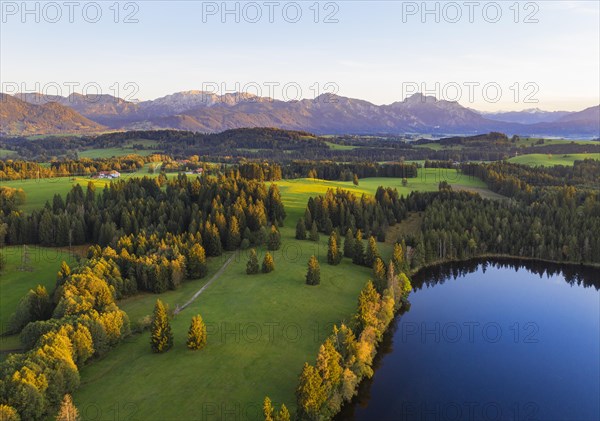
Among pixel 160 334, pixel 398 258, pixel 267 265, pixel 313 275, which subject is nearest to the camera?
pixel 160 334

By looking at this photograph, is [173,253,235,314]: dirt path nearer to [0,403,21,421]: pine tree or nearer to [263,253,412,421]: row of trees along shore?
[263,253,412,421]: row of trees along shore

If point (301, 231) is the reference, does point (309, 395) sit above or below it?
below

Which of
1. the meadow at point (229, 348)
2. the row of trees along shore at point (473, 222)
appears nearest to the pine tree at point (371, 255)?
the row of trees along shore at point (473, 222)

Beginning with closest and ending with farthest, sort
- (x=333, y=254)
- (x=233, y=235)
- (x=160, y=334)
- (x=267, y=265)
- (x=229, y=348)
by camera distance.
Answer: (x=160, y=334) < (x=229, y=348) < (x=267, y=265) < (x=333, y=254) < (x=233, y=235)

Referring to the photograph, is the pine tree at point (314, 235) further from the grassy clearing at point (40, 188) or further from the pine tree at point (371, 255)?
the grassy clearing at point (40, 188)

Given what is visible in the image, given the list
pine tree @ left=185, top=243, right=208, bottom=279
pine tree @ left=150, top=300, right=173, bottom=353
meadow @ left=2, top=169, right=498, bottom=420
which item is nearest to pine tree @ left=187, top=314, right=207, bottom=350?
meadow @ left=2, top=169, right=498, bottom=420

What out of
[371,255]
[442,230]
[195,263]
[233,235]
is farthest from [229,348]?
[442,230]

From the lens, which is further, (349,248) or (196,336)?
(349,248)

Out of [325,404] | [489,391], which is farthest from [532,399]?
[325,404]

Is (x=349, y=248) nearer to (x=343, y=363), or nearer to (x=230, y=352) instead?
(x=230, y=352)
